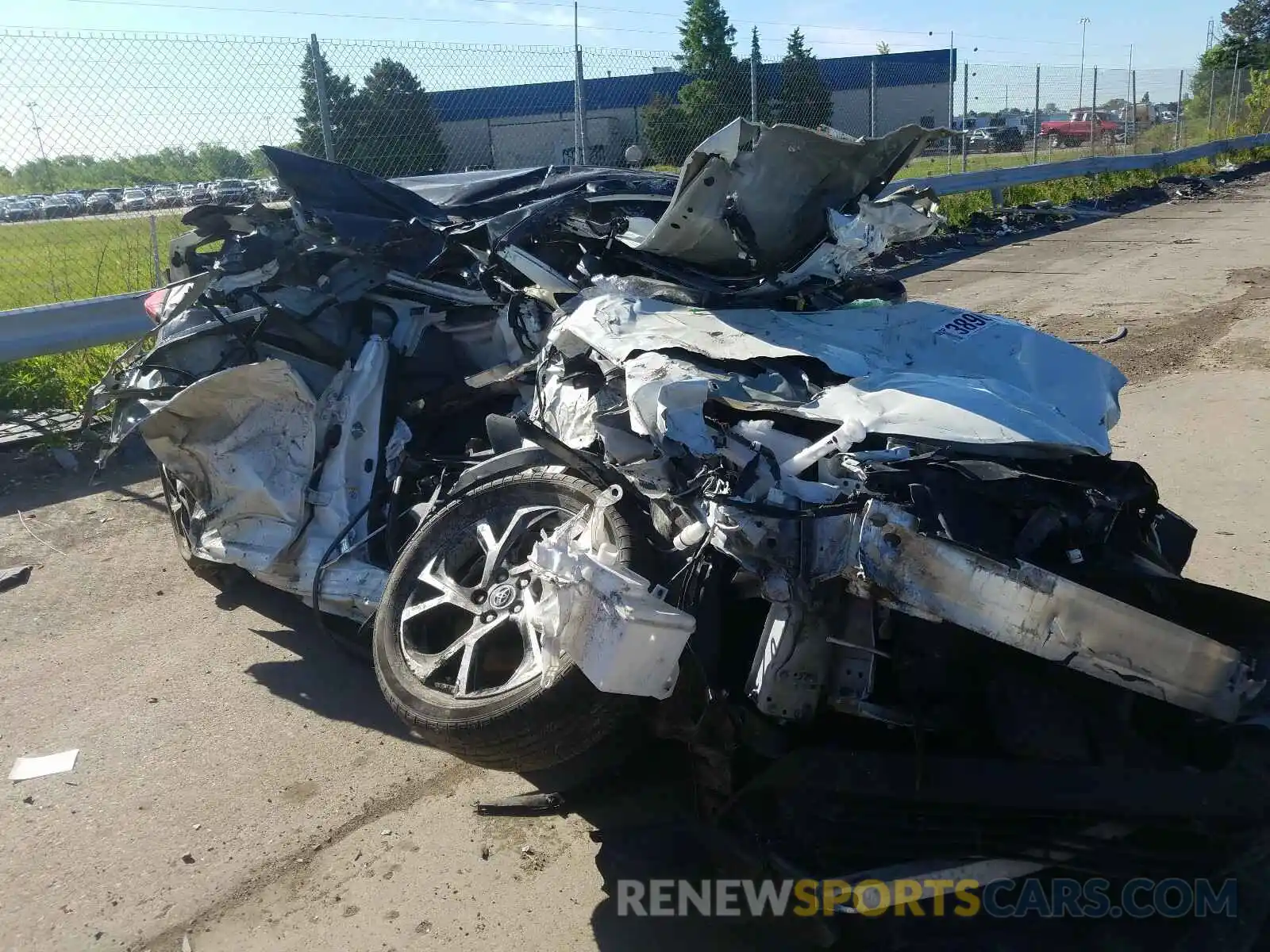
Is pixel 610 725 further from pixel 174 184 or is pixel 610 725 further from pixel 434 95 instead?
pixel 434 95

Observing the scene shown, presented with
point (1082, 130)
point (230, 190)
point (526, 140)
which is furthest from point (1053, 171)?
point (230, 190)

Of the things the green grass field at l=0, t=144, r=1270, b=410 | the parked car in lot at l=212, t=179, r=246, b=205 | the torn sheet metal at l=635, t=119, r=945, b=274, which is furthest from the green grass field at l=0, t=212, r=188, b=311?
the torn sheet metal at l=635, t=119, r=945, b=274

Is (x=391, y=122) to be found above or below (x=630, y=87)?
below

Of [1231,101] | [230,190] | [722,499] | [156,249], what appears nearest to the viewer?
[722,499]

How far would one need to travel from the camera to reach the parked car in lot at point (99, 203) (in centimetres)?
822

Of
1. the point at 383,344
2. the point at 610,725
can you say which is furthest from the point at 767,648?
the point at 383,344

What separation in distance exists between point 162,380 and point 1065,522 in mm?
3605

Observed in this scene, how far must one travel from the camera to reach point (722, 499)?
95.0 inches

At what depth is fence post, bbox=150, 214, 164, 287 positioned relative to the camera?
7898mm

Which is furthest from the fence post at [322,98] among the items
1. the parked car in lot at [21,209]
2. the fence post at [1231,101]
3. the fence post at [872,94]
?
the fence post at [1231,101]

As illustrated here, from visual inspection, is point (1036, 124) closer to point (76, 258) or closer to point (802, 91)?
point (802, 91)

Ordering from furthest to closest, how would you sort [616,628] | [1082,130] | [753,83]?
1. [1082,130]
2. [753,83]
3. [616,628]

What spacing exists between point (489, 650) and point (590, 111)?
9516 millimetres

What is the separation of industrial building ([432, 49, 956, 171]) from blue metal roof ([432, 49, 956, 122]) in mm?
11
